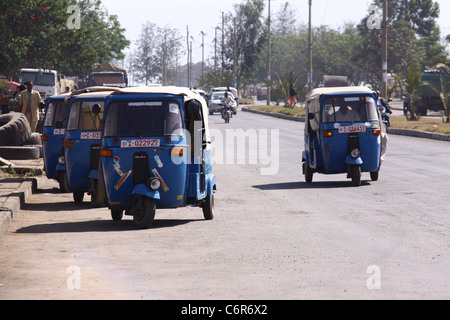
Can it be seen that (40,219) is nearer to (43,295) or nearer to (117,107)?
(117,107)

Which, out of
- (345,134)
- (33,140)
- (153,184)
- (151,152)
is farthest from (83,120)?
(33,140)

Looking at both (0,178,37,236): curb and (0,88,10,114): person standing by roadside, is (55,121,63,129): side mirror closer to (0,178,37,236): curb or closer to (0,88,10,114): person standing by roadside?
(0,178,37,236): curb

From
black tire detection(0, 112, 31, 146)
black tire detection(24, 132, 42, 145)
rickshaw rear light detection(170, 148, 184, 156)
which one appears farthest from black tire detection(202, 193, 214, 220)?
black tire detection(24, 132, 42, 145)

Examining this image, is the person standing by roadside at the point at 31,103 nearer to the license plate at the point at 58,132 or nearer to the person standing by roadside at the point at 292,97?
the license plate at the point at 58,132

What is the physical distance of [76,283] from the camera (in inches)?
300

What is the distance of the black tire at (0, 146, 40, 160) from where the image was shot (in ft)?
69.4

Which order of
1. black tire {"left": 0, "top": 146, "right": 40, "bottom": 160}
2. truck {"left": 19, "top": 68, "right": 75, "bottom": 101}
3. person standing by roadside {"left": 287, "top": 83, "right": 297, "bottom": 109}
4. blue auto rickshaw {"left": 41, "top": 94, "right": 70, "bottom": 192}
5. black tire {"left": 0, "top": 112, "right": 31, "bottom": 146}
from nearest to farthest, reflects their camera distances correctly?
blue auto rickshaw {"left": 41, "top": 94, "right": 70, "bottom": 192} → black tire {"left": 0, "top": 146, "right": 40, "bottom": 160} → black tire {"left": 0, "top": 112, "right": 31, "bottom": 146} → truck {"left": 19, "top": 68, "right": 75, "bottom": 101} → person standing by roadside {"left": 287, "top": 83, "right": 297, "bottom": 109}

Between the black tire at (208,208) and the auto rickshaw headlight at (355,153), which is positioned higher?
the auto rickshaw headlight at (355,153)

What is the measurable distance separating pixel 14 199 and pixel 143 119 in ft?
9.69

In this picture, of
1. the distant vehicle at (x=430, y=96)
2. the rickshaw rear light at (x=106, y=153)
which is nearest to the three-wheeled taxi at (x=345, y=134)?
the rickshaw rear light at (x=106, y=153)

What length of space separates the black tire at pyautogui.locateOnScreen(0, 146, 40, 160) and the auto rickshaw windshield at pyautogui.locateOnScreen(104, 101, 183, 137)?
33.3 feet

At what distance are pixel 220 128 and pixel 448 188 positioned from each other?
2488 centimetres

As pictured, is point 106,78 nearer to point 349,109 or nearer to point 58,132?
point 349,109

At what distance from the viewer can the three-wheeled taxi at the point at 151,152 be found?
11.3 metres
